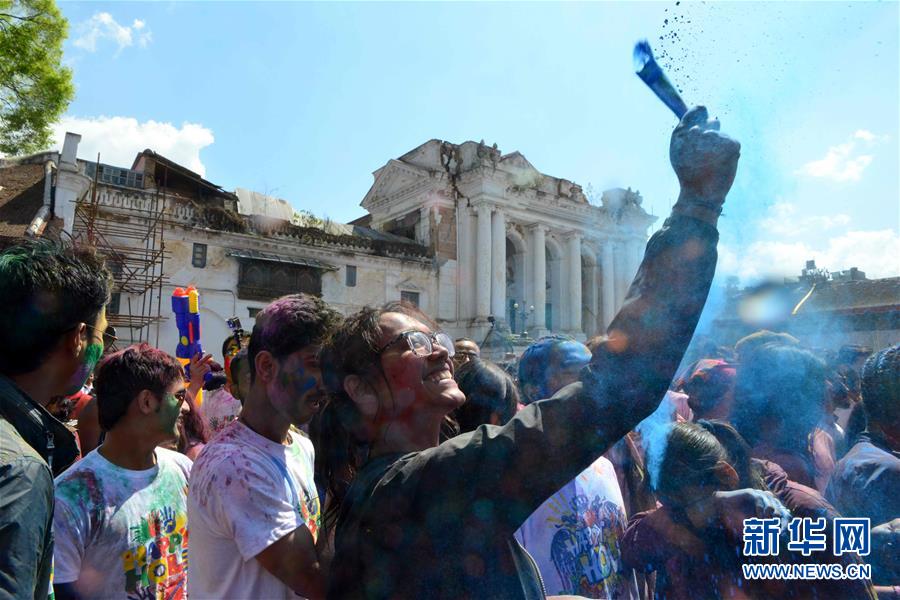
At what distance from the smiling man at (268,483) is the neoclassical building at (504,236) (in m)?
27.9

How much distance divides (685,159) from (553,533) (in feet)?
5.64

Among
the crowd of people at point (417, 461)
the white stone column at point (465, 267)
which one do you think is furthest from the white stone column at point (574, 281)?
the crowd of people at point (417, 461)

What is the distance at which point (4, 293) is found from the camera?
1637mm

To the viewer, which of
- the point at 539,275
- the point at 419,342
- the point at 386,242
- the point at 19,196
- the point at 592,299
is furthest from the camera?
the point at 592,299

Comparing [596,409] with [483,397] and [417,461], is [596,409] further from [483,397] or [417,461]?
[483,397]

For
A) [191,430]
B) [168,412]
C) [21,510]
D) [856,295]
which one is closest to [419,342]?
[21,510]

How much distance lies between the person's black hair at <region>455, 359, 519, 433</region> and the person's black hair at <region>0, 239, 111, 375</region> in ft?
5.90

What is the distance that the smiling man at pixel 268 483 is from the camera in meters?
1.73

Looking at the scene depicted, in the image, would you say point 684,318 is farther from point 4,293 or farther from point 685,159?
point 4,293

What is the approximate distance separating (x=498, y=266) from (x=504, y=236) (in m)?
1.78

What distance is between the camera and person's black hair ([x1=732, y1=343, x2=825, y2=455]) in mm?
2969

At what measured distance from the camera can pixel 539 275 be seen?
109ft

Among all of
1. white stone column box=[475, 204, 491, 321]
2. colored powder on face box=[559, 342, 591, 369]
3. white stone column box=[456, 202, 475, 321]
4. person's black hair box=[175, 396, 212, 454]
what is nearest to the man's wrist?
colored powder on face box=[559, 342, 591, 369]

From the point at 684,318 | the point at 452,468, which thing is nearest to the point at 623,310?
the point at 684,318
